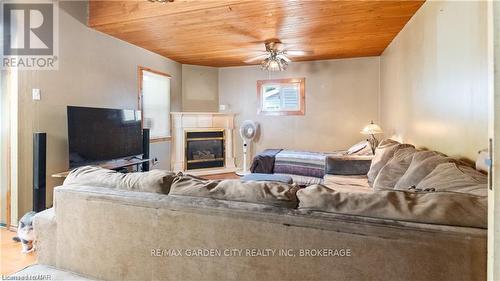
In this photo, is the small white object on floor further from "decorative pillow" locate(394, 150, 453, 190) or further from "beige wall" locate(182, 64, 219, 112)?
"beige wall" locate(182, 64, 219, 112)

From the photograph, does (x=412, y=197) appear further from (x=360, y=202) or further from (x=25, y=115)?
(x=25, y=115)

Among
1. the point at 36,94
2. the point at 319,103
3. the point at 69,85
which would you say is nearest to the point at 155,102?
the point at 69,85

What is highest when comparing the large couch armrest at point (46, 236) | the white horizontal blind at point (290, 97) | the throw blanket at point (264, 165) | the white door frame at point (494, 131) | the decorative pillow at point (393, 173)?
the white horizontal blind at point (290, 97)

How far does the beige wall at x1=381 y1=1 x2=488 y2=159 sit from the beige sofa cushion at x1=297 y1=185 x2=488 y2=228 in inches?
39.0

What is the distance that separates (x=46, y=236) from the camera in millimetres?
1688

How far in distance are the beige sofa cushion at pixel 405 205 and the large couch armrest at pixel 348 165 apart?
2120mm

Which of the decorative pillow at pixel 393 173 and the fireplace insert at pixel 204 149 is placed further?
the fireplace insert at pixel 204 149

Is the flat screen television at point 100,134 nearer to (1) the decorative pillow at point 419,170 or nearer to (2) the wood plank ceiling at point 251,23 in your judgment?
(2) the wood plank ceiling at point 251,23

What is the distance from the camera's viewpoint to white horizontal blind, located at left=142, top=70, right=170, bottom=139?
4691 mm

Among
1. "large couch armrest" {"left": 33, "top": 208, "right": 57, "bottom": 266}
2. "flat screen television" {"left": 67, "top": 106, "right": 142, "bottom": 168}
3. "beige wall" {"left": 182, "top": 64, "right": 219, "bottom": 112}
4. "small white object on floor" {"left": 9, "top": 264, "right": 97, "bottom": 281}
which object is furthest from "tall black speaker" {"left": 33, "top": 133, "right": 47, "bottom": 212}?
"beige wall" {"left": 182, "top": 64, "right": 219, "bottom": 112}

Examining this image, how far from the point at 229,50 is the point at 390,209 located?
4.24 metres

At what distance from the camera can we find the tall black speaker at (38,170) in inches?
101

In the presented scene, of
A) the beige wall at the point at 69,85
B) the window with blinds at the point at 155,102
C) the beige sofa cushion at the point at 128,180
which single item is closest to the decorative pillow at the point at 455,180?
the beige sofa cushion at the point at 128,180

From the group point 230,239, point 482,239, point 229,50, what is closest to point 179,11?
point 229,50
